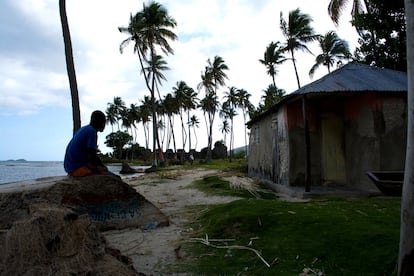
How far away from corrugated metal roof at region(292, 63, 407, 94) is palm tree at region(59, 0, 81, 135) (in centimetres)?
621

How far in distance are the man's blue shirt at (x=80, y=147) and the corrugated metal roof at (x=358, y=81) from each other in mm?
6295

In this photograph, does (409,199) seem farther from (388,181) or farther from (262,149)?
(262,149)

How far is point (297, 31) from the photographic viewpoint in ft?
93.1

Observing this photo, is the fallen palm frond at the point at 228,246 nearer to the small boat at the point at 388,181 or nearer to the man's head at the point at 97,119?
the man's head at the point at 97,119

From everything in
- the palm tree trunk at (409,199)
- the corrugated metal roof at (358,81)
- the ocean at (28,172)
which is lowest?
the ocean at (28,172)

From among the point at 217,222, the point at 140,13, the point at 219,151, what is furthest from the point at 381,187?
the point at 219,151

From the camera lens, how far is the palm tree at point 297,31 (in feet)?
92.4

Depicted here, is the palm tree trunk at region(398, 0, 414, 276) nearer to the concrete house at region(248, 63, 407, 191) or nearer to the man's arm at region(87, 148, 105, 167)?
the man's arm at region(87, 148, 105, 167)

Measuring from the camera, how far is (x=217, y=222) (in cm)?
615

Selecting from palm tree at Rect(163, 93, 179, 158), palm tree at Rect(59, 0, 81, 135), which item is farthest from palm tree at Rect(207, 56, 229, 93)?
palm tree at Rect(59, 0, 81, 135)

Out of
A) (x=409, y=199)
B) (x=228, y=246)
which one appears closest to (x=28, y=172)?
(x=228, y=246)

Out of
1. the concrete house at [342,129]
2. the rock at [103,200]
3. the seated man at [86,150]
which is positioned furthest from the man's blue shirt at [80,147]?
the concrete house at [342,129]

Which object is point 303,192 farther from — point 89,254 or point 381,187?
point 89,254

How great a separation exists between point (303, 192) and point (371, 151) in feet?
7.62
